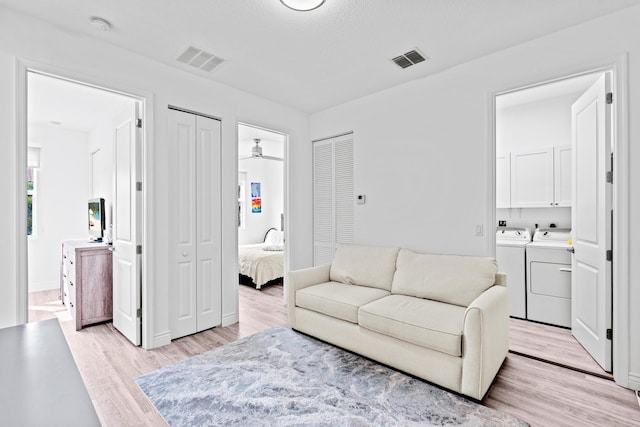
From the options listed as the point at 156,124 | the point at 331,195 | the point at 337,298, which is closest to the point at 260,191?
the point at 331,195

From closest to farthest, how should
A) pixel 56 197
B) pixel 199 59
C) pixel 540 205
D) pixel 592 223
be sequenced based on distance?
pixel 592 223, pixel 199 59, pixel 540 205, pixel 56 197

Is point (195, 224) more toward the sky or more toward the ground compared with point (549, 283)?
more toward the sky

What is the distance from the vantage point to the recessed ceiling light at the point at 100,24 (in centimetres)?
226

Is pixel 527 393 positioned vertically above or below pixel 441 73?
below

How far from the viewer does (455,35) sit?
2.52 metres

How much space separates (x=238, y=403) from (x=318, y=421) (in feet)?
1.79

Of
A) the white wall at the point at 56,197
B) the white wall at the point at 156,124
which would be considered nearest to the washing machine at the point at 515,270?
the white wall at the point at 156,124

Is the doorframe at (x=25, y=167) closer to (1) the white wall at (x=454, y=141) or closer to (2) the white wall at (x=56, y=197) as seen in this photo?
(1) the white wall at (x=454, y=141)

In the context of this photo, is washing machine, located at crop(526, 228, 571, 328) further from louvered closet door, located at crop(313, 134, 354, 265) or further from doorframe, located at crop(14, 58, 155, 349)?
doorframe, located at crop(14, 58, 155, 349)

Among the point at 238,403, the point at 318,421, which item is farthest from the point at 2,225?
the point at 318,421

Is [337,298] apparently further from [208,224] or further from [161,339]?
[161,339]

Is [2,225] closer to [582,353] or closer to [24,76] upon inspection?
[24,76]

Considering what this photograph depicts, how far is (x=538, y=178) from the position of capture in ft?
13.1

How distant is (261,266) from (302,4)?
381 centimetres
